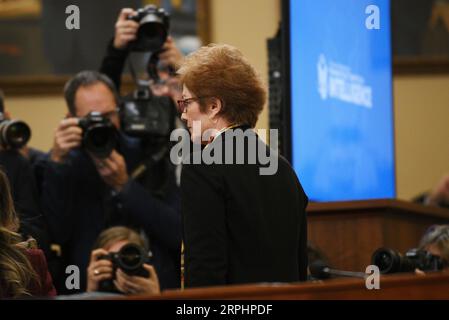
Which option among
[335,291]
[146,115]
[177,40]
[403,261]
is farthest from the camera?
[177,40]

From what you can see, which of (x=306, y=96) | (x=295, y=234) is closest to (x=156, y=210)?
(x=306, y=96)

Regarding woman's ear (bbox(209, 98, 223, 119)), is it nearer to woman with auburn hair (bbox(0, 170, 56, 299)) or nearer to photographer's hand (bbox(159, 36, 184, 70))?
woman with auburn hair (bbox(0, 170, 56, 299))

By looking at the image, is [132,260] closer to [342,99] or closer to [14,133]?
[14,133]

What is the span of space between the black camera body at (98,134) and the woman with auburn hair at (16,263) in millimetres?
1109

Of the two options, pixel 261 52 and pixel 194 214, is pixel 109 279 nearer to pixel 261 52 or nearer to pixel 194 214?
pixel 194 214

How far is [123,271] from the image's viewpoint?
356cm

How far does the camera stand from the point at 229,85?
265 cm

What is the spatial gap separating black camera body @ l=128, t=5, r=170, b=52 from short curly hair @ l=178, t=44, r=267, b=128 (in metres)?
1.62

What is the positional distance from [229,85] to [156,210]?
1468mm

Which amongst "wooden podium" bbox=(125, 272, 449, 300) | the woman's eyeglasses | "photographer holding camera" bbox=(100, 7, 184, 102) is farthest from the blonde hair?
"photographer holding camera" bbox=(100, 7, 184, 102)

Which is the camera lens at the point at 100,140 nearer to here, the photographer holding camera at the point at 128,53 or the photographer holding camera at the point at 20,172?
the photographer holding camera at the point at 20,172

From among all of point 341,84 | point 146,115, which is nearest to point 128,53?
point 146,115

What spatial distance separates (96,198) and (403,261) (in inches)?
60.1

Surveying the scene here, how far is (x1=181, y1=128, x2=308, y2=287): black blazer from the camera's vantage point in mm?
2457
